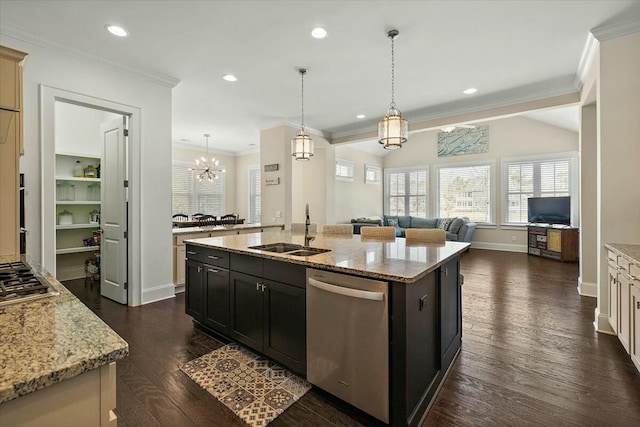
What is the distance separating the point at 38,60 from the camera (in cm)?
296

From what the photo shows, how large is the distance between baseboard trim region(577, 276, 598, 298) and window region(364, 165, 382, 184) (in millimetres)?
5783

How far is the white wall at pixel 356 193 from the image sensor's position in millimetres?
7938

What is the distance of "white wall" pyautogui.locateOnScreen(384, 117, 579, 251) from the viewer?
23.6ft

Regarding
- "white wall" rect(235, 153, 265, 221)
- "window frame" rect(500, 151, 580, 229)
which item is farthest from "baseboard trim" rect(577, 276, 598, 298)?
"white wall" rect(235, 153, 265, 221)

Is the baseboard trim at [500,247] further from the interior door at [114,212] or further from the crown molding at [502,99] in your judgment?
the interior door at [114,212]

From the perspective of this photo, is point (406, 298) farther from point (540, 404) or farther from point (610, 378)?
point (610, 378)

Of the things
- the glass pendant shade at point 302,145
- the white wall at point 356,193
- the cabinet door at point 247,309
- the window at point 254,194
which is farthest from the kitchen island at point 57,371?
the window at point 254,194

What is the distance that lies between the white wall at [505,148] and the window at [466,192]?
6.9 inches

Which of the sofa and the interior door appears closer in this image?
the interior door

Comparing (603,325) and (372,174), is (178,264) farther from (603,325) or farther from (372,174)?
(372,174)

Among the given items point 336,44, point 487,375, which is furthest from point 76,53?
point 487,375

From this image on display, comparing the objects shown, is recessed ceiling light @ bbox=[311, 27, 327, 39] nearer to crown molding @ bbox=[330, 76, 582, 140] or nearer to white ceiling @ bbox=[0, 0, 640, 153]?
white ceiling @ bbox=[0, 0, 640, 153]

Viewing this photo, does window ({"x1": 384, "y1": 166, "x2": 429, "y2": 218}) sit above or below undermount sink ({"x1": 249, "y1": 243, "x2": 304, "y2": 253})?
above

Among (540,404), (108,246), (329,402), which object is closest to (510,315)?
(540,404)
